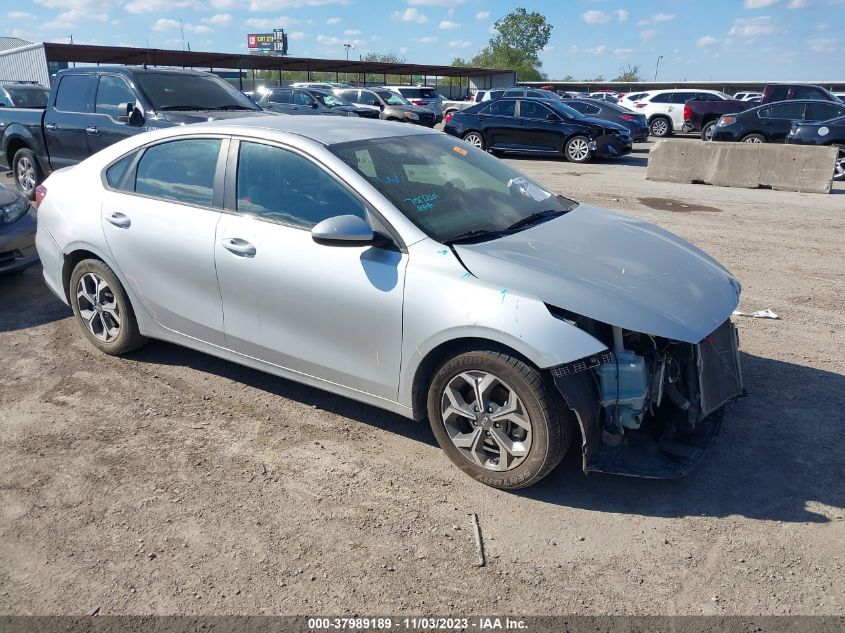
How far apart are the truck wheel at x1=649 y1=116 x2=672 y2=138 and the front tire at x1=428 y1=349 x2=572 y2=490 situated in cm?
2455

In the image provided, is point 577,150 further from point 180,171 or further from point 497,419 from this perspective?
point 497,419

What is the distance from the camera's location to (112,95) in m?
9.11

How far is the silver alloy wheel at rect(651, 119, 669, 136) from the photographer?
997 inches

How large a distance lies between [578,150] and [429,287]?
49.3ft

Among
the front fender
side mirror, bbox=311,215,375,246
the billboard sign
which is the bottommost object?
the front fender

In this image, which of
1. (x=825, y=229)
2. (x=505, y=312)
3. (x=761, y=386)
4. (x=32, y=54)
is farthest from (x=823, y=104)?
(x=32, y=54)

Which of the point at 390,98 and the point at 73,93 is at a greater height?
the point at 73,93

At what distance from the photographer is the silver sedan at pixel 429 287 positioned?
3.22 meters

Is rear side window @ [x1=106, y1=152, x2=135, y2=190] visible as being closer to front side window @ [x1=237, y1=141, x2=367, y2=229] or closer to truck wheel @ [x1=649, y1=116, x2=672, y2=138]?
front side window @ [x1=237, y1=141, x2=367, y2=229]

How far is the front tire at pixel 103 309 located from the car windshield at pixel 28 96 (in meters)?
13.3

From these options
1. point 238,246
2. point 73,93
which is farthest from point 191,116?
point 238,246


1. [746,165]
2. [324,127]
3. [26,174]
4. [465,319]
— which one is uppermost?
[324,127]

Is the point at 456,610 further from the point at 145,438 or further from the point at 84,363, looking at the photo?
the point at 84,363

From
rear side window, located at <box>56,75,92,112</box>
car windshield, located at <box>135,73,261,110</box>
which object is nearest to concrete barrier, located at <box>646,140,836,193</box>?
car windshield, located at <box>135,73,261,110</box>
